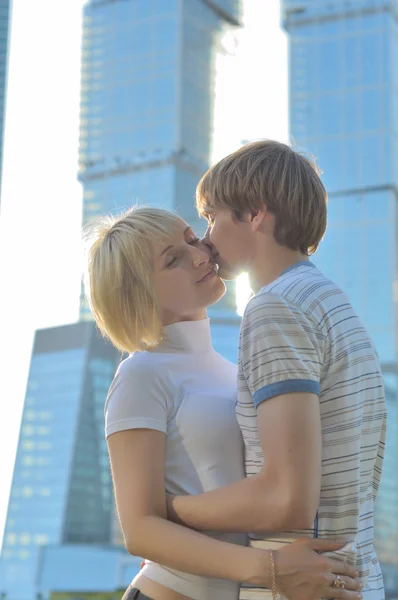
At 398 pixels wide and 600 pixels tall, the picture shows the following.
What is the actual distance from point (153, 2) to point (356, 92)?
12339mm

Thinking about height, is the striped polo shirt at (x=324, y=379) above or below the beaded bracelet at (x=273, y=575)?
above

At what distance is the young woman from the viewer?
1196mm

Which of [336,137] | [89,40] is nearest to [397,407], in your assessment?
[336,137]

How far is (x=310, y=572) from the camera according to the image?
3.78ft

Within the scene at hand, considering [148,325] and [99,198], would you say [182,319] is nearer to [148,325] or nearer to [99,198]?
[148,325]

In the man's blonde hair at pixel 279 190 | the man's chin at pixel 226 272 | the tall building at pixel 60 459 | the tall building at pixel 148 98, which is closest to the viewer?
the man's blonde hair at pixel 279 190

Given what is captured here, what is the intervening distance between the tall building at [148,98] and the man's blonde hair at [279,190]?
45.8 metres

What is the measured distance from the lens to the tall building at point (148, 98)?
162 ft

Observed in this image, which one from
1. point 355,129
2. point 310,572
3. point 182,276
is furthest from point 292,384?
point 355,129

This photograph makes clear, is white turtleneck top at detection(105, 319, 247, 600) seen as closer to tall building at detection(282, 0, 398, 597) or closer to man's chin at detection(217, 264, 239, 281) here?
man's chin at detection(217, 264, 239, 281)

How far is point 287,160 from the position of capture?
1317mm

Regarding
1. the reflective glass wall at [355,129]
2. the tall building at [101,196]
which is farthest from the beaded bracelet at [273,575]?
the reflective glass wall at [355,129]

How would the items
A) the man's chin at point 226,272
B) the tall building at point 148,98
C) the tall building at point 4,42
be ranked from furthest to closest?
the tall building at point 148,98
the tall building at point 4,42
the man's chin at point 226,272

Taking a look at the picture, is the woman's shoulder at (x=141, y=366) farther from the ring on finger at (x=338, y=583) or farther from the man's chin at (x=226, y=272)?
the ring on finger at (x=338, y=583)
